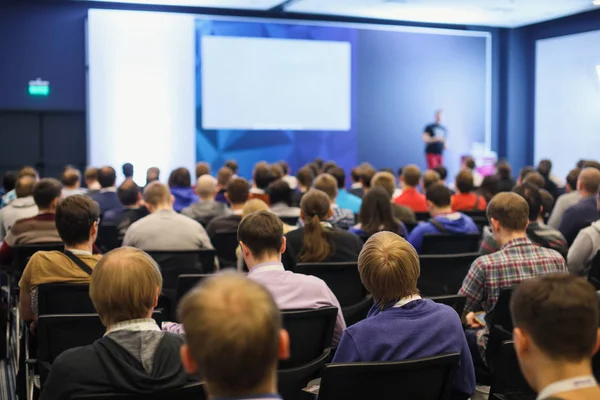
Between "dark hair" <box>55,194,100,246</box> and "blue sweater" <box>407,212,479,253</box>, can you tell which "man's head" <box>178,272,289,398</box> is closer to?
"dark hair" <box>55,194,100,246</box>

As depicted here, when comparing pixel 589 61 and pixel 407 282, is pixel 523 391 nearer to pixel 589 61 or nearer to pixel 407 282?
pixel 407 282

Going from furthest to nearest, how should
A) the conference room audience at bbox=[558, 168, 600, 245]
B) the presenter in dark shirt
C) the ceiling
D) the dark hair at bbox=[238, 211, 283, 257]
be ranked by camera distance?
the presenter in dark shirt
the ceiling
the conference room audience at bbox=[558, 168, 600, 245]
the dark hair at bbox=[238, 211, 283, 257]

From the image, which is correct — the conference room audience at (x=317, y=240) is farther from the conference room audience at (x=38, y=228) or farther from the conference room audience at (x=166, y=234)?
the conference room audience at (x=38, y=228)

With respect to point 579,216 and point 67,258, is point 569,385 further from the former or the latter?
point 579,216

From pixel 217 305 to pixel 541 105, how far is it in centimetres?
1633

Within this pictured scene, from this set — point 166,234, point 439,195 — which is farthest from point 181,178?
point 439,195

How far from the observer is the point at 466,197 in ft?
24.0

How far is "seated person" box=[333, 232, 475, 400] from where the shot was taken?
2.44 metres

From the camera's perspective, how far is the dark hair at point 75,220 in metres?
3.53

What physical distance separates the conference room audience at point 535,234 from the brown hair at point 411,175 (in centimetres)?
227

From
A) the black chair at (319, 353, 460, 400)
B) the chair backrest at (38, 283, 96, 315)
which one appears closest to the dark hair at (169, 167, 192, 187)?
the chair backrest at (38, 283, 96, 315)

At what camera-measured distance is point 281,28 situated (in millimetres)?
14594

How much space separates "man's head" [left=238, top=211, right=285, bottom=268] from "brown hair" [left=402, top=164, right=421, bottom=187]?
12.8 ft

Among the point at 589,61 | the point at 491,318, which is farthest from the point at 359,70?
the point at 491,318
